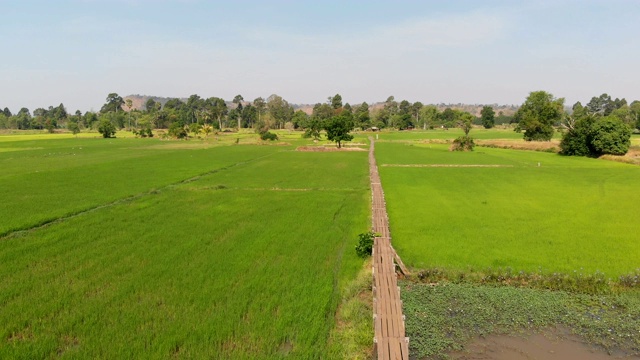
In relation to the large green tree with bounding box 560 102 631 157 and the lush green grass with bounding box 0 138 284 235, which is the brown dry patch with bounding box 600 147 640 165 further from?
the lush green grass with bounding box 0 138 284 235

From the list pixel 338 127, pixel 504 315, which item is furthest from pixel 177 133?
pixel 504 315

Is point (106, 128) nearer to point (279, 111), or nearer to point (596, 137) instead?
point (279, 111)

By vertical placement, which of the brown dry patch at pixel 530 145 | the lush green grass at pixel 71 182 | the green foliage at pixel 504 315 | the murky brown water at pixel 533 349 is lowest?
the murky brown water at pixel 533 349

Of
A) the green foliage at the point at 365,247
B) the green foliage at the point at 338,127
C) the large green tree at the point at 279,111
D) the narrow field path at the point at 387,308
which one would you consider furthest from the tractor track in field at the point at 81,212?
the large green tree at the point at 279,111

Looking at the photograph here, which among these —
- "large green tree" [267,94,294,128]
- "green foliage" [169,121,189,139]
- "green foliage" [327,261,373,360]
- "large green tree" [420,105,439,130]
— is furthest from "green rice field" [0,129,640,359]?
"large green tree" [267,94,294,128]

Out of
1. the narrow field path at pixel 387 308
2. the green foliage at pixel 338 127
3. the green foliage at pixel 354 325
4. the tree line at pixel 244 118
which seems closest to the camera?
the narrow field path at pixel 387 308

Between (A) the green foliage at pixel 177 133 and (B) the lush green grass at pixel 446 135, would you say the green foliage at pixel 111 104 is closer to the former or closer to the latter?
(A) the green foliage at pixel 177 133
